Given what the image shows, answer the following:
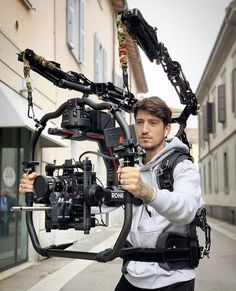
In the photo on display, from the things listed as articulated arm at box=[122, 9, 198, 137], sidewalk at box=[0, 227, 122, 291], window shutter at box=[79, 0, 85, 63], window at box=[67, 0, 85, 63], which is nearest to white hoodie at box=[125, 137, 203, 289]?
articulated arm at box=[122, 9, 198, 137]

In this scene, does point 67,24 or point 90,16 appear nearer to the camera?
point 67,24

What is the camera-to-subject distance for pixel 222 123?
25250 millimetres

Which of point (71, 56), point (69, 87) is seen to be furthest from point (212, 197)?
point (69, 87)

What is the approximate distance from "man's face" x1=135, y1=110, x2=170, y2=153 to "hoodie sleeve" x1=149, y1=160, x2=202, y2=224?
18cm

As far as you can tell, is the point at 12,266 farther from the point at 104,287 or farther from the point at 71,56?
the point at 71,56

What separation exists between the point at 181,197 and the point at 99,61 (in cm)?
1588

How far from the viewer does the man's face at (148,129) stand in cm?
253

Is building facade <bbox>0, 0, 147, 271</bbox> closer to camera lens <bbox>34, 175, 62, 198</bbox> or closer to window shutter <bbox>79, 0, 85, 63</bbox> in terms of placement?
window shutter <bbox>79, 0, 85, 63</bbox>

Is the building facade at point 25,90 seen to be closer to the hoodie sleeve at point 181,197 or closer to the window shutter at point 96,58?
the window shutter at point 96,58

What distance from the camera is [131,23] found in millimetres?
4434

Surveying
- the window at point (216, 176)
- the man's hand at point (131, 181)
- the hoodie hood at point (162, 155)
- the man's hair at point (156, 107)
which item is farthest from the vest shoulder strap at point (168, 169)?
the window at point (216, 176)

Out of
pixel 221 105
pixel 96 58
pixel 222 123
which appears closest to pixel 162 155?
pixel 96 58

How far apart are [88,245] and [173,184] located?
380 inches

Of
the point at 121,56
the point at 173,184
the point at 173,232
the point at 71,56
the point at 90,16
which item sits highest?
the point at 90,16
